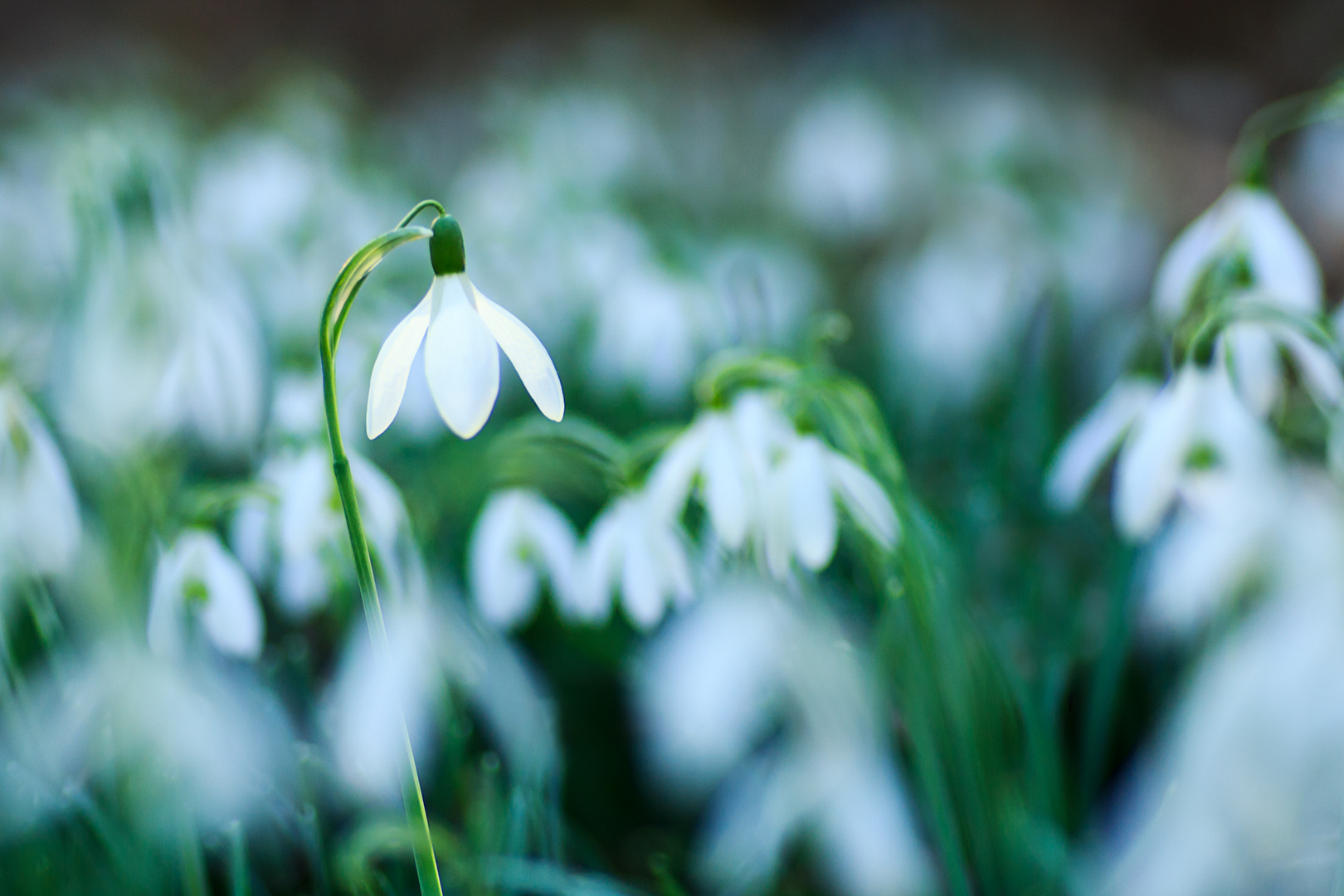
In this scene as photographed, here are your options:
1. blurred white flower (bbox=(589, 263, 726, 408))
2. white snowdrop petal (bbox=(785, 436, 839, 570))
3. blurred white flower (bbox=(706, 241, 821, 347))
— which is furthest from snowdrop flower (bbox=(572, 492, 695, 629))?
blurred white flower (bbox=(706, 241, 821, 347))

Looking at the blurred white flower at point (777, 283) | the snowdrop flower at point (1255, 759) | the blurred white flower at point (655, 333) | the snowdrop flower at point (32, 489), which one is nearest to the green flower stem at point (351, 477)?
the snowdrop flower at point (32, 489)

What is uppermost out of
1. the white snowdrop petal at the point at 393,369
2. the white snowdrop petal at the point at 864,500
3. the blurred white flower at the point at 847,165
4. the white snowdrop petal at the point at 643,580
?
the blurred white flower at the point at 847,165

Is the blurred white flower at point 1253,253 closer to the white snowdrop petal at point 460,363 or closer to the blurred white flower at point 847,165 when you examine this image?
the white snowdrop petal at point 460,363

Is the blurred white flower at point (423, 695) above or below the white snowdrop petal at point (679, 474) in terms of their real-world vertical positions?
below

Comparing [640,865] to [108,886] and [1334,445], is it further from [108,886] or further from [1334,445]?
[1334,445]

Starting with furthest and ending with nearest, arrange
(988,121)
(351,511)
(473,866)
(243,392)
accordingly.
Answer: (988,121), (243,392), (473,866), (351,511)

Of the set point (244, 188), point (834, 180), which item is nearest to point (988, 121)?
point (834, 180)
